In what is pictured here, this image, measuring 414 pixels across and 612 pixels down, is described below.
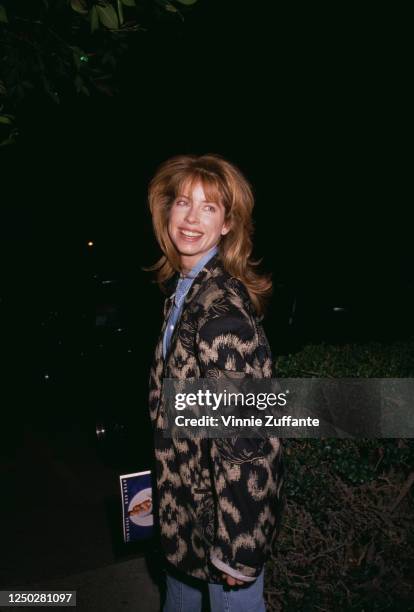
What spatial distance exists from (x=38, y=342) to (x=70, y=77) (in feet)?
21.6

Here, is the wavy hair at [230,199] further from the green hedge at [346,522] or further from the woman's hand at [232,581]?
the woman's hand at [232,581]

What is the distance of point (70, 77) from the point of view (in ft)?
9.30

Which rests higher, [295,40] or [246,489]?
[295,40]

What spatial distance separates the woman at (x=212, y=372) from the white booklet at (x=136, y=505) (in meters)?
0.67

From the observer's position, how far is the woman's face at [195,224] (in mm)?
2121

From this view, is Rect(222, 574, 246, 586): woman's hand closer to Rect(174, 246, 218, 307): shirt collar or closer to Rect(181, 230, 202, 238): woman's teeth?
Rect(174, 246, 218, 307): shirt collar

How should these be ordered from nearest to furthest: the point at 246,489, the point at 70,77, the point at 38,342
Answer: the point at 246,489 → the point at 70,77 → the point at 38,342

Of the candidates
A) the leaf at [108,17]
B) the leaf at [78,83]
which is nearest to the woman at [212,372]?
the leaf at [108,17]

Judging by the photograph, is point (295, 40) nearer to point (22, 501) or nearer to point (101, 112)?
point (101, 112)

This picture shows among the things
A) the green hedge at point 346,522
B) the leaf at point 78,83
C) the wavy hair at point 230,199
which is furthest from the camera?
the leaf at point 78,83

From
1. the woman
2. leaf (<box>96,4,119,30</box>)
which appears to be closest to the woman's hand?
the woman

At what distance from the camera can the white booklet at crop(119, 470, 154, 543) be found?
2.74 meters

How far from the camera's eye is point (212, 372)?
1.67 metres

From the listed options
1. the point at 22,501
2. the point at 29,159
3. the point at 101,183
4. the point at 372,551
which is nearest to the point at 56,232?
the point at 101,183
